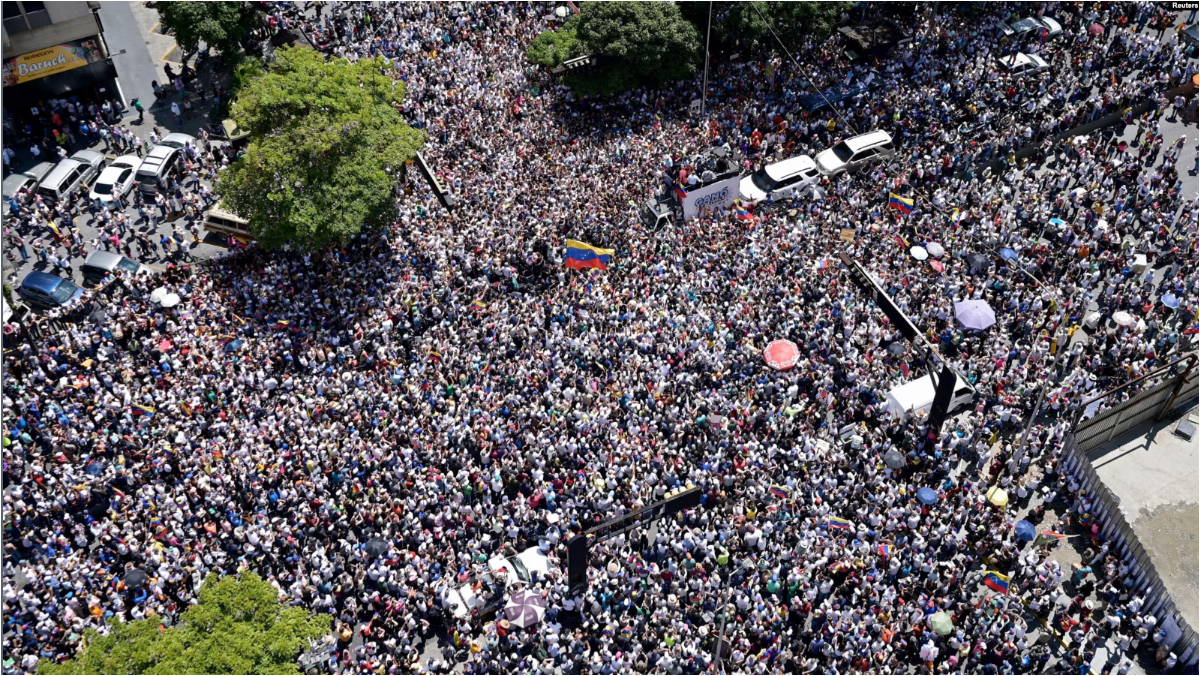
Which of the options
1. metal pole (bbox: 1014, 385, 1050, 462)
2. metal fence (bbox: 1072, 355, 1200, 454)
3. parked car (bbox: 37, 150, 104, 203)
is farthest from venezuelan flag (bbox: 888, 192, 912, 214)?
parked car (bbox: 37, 150, 104, 203)

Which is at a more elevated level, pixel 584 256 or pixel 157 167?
pixel 157 167

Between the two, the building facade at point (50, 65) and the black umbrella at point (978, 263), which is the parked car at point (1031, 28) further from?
the building facade at point (50, 65)

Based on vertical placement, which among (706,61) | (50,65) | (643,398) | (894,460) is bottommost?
(894,460)

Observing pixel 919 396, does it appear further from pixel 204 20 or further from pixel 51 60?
pixel 51 60

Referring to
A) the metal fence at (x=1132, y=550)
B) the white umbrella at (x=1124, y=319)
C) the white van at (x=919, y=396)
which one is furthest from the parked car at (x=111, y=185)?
the white umbrella at (x=1124, y=319)

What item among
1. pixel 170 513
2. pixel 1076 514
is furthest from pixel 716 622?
pixel 170 513

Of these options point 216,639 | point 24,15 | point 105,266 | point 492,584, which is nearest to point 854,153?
point 492,584
